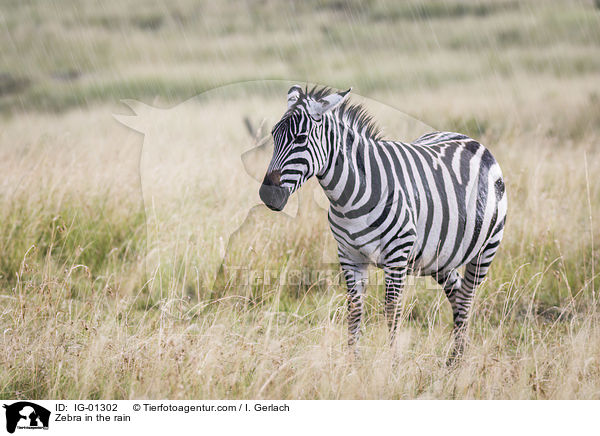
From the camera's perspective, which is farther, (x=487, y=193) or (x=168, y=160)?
(x=168, y=160)

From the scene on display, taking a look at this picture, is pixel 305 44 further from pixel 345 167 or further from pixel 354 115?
pixel 345 167

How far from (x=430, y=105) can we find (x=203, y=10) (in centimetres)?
336

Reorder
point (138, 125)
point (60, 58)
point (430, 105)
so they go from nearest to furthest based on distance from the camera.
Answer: point (138, 125) < point (430, 105) < point (60, 58)

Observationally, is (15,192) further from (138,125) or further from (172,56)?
(172,56)

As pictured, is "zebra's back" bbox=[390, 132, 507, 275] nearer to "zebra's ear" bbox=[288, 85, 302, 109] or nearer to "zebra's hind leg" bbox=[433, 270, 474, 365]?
"zebra's hind leg" bbox=[433, 270, 474, 365]

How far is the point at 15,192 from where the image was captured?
18.4 feet

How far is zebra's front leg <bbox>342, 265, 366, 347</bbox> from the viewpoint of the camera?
145 inches

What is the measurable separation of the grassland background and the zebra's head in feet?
3.31

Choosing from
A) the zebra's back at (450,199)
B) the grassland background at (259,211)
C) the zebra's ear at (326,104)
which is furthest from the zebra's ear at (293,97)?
the grassland background at (259,211)
